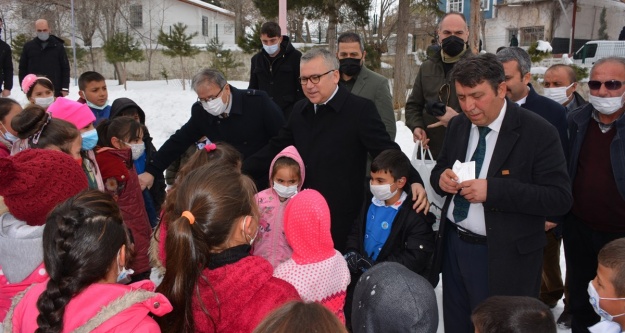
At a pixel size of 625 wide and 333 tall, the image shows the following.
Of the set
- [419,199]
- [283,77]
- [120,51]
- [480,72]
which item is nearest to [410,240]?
[419,199]

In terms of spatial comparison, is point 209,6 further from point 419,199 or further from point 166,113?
point 419,199

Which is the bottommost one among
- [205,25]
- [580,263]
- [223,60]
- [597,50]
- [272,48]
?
[580,263]

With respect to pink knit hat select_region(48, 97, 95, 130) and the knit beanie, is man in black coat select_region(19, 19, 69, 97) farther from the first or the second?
the knit beanie

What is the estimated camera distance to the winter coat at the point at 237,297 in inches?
77.2

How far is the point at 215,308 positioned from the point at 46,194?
3.62 feet

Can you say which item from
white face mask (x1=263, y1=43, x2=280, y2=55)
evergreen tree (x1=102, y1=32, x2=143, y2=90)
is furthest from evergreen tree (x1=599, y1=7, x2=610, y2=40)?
white face mask (x1=263, y1=43, x2=280, y2=55)

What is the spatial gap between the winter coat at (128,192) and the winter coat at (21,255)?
1155 mm

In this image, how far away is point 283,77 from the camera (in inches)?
244

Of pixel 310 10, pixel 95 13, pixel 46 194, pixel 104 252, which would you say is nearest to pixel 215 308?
pixel 104 252

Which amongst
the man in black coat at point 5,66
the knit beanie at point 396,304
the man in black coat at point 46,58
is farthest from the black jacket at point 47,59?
the knit beanie at point 396,304

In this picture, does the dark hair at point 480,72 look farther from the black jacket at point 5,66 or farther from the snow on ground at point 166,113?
the black jacket at point 5,66

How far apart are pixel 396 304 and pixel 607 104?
7.38ft

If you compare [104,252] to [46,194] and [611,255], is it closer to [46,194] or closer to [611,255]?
[46,194]

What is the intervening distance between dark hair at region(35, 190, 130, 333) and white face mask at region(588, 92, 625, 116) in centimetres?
297
